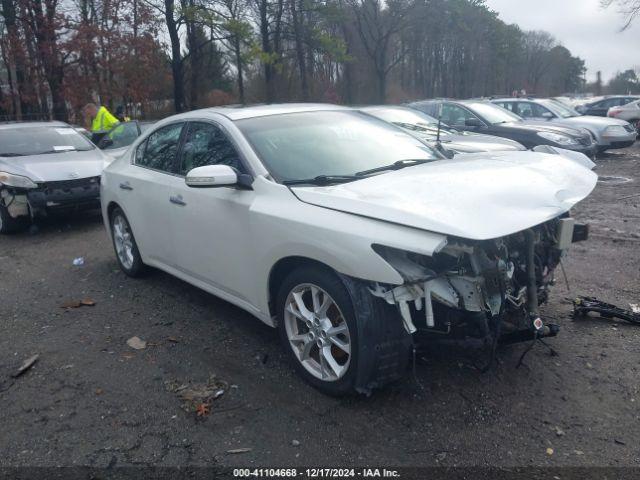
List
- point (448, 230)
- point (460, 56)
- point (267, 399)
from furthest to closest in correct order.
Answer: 1. point (460, 56)
2. point (267, 399)
3. point (448, 230)

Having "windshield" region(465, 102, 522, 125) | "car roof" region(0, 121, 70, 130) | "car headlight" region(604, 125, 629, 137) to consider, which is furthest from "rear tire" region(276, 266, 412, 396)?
"car headlight" region(604, 125, 629, 137)

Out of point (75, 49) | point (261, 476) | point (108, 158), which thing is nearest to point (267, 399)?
point (261, 476)

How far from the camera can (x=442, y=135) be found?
379 inches

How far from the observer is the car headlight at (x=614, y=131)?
14.8 metres

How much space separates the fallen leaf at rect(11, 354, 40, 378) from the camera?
392 cm

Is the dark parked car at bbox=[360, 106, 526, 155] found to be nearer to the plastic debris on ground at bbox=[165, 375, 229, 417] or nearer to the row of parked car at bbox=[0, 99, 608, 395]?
the row of parked car at bbox=[0, 99, 608, 395]

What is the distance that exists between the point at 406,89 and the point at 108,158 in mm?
50862

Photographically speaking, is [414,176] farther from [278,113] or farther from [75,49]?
[75,49]

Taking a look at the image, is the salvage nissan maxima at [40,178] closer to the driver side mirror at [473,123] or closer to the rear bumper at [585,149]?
the driver side mirror at [473,123]

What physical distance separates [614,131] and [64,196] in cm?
1349

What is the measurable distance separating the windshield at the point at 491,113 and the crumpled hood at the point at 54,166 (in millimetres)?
7653

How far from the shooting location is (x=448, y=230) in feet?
8.95

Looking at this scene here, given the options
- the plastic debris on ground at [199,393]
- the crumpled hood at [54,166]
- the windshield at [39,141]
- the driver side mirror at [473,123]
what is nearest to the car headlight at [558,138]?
the driver side mirror at [473,123]

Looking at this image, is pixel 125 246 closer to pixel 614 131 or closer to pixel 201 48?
pixel 614 131
